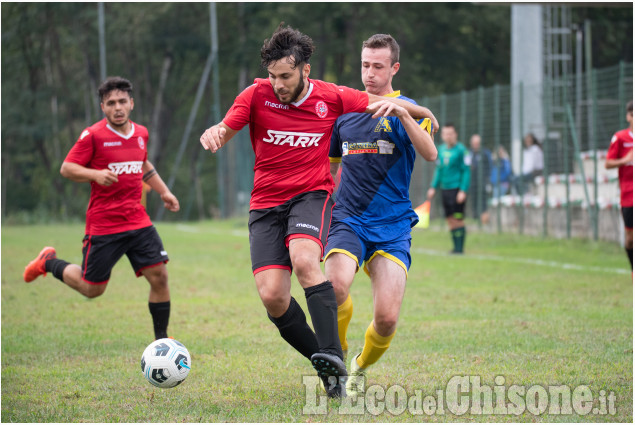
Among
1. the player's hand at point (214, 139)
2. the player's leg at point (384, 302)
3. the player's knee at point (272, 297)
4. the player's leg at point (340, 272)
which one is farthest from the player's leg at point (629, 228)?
the player's hand at point (214, 139)

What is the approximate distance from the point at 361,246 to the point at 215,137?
49.5 inches

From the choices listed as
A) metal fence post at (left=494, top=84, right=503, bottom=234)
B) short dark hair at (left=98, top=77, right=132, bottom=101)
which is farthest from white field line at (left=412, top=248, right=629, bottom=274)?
short dark hair at (left=98, top=77, right=132, bottom=101)

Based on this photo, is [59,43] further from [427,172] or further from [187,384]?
[187,384]

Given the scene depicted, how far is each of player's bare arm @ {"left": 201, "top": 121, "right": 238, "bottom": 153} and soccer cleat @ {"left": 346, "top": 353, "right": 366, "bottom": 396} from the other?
1.65 meters

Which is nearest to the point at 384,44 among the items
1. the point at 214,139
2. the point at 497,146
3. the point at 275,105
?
the point at 275,105

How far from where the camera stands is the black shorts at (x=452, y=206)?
49.2ft

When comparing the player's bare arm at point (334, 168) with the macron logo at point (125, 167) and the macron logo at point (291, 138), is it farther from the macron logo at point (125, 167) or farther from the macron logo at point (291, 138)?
the macron logo at point (125, 167)

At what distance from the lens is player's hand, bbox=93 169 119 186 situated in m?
6.87

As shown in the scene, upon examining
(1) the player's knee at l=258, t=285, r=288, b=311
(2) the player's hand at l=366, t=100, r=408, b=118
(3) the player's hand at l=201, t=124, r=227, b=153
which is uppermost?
(2) the player's hand at l=366, t=100, r=408, b=118

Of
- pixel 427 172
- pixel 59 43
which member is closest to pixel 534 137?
pixel 427 172

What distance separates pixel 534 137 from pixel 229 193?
15.4 metres

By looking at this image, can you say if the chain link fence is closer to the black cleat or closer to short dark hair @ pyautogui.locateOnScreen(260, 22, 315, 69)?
short dark hair @ pyautogui.locateOnScreen(260, 22, 315, 69)

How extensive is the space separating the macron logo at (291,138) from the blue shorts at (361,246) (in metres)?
0.60

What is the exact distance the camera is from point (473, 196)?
20.3 m
